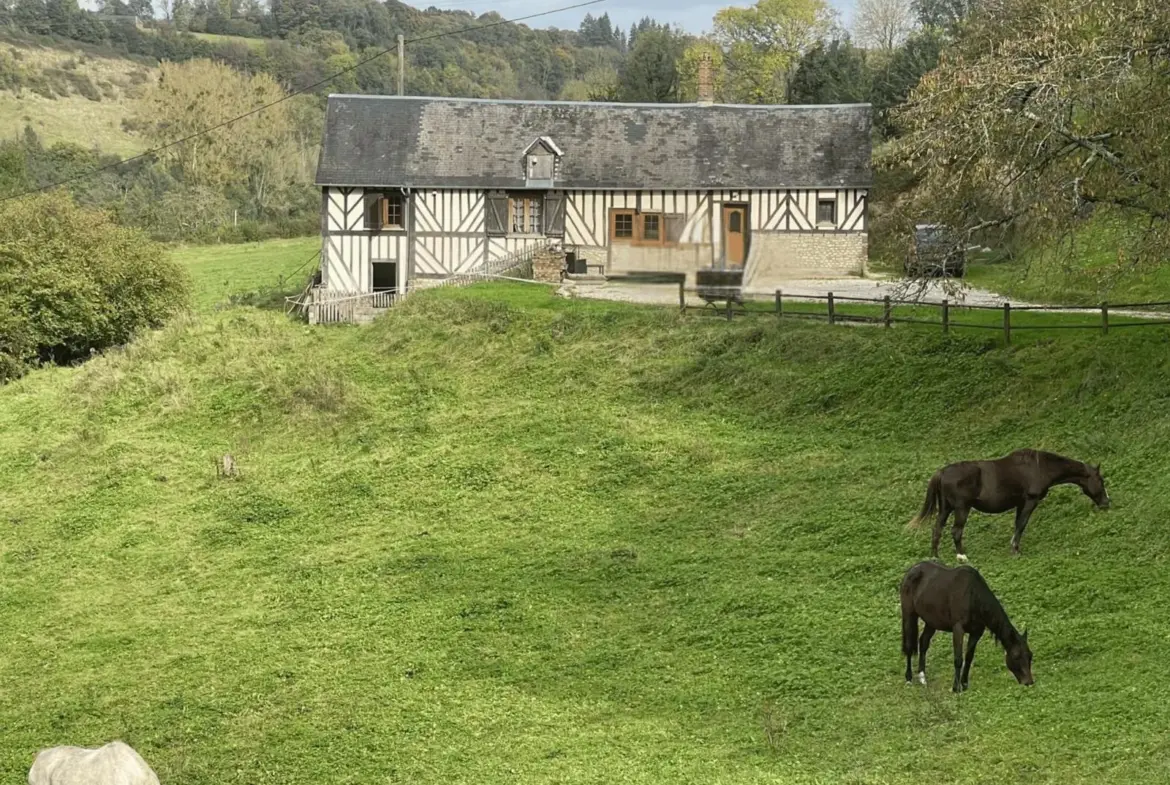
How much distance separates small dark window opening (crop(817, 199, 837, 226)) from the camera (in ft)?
123

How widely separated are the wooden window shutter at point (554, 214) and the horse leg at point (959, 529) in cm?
2288

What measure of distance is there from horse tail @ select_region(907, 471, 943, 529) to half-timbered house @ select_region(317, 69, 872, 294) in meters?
20.5

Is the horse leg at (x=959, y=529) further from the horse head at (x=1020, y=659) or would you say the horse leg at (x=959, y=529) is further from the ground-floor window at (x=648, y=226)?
the ground-floor window at (x=648, y=226)

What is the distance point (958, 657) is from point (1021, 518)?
158 inches

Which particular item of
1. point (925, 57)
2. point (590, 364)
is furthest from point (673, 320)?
point (925, 57)

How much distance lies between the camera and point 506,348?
29734 mm

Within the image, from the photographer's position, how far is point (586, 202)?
37594 mm

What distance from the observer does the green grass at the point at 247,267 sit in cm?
4284

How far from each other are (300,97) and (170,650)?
264 feet

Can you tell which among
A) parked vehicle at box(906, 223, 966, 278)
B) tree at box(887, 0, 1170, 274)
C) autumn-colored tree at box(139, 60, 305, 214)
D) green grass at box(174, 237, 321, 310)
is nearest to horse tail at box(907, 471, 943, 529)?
parked vehicle at box(906, 223, 966, 278)

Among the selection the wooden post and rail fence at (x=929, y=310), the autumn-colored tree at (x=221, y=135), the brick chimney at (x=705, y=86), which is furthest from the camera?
the autumn-colored tree at (x=221, y=135)

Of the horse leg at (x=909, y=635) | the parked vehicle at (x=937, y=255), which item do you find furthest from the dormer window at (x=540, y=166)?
the horse leg at (x=909, y=635)

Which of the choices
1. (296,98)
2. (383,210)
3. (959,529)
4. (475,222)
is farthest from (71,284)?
(296,98)

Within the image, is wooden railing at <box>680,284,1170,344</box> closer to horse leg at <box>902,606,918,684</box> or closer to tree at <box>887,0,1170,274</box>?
tree at <box>887,0,1170,274</box>
